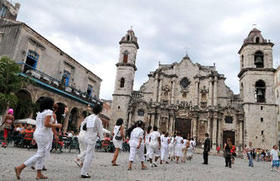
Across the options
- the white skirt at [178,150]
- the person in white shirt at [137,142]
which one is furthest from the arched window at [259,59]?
the person in white shirt at [137,142]

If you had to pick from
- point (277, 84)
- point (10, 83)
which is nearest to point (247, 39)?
point (277, 84)

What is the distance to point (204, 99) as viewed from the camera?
29969mm

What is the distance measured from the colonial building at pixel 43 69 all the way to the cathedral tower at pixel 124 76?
209 inches

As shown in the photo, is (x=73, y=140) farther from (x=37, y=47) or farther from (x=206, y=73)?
(x=206, y=73)

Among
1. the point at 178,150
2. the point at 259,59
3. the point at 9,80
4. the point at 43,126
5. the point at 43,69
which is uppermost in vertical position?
the point at 259,59

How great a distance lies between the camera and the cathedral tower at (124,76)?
95.6ft

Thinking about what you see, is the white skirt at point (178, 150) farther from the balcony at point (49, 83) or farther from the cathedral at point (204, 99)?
the cathedral at point (204, 99)

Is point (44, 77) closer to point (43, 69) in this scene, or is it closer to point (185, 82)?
point (43, 69)

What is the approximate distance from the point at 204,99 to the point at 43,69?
2094 centimetres

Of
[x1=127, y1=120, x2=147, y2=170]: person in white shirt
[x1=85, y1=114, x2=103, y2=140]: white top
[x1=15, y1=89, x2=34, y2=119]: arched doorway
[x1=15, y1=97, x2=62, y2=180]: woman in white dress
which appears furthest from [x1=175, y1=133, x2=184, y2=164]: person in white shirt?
[x1=15, y1=89, x2=34, y2=119]: arched doorway

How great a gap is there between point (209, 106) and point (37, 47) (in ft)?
70.9

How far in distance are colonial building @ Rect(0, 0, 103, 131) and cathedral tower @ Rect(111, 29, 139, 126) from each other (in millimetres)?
5300

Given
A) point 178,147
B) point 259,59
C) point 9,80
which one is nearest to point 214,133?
point 259,59

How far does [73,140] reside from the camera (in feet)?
40.7
